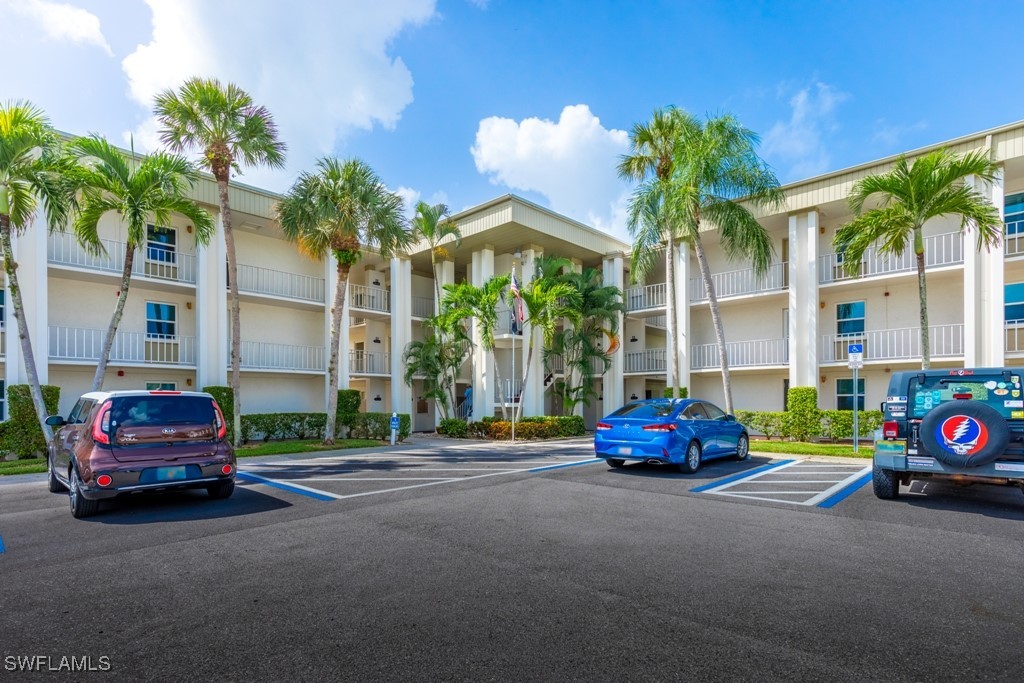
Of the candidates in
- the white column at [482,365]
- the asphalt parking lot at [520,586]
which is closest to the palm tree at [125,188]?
the asphalt parking lot at [520,586]

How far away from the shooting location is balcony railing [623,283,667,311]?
23906 mm

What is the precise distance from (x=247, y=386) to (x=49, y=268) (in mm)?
7084

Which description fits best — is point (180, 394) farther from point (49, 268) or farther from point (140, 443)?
point (49, 268)

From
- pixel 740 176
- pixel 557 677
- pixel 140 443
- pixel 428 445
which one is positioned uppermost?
pixel 740 176

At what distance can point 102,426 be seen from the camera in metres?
7.07

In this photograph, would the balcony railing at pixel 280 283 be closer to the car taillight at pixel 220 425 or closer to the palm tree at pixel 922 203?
the car taillight at pixel 220 425

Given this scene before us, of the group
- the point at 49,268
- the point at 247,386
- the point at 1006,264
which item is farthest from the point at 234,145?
the point at 1006,264

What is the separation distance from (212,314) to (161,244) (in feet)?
9.46

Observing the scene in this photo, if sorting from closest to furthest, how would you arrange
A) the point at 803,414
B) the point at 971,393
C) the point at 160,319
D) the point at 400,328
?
the point at 971,393, the point at 803,414, the point at 160,319, the point at 400,328

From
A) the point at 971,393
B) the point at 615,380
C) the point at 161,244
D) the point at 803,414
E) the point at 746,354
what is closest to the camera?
the point at 971,393

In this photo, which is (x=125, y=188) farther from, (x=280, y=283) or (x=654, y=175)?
(x=654, y=175)

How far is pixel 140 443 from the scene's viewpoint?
7.16 meters

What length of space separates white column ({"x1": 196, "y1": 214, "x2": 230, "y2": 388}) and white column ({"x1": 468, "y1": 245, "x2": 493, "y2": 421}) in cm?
938

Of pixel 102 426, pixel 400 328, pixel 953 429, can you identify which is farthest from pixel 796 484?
pixel 400 328
